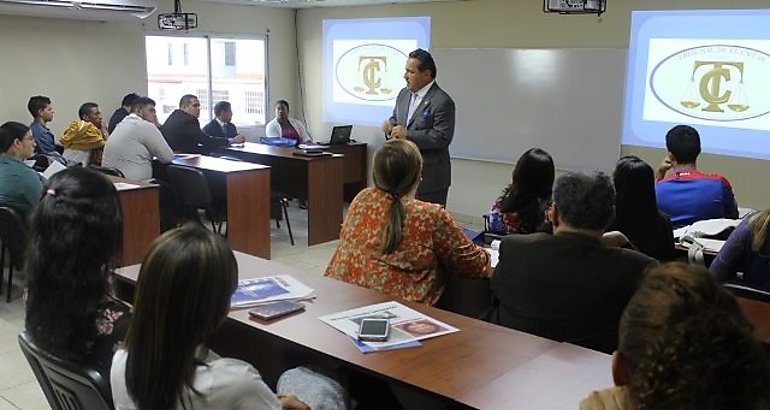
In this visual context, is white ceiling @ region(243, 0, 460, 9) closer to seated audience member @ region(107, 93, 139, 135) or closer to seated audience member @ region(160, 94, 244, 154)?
seated audience member @ region(107, 93, 139, 135)

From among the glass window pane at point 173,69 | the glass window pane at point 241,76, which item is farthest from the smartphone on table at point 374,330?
the glass window pane at point 241,76

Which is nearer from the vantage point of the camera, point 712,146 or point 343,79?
point 712,146

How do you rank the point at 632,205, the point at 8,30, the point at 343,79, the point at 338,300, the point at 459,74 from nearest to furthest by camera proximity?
the point at 338,300 < the point at 632,205 < the point at 8,30 < the point at 459,74 < the point at 343,79

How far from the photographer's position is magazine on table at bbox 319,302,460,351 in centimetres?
200

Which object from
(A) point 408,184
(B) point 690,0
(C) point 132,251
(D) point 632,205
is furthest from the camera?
(B) point 690,0

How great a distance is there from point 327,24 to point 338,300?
6854mm

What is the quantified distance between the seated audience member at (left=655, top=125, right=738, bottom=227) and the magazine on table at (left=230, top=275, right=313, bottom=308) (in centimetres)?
225

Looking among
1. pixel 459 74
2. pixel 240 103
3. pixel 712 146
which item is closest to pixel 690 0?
pixel 712 146

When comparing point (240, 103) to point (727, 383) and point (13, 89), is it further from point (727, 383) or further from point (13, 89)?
point (727, 383)

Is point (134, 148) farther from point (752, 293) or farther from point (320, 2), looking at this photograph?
point (752, 293)

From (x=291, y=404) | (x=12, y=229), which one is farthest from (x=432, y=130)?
(x=291, y=404)

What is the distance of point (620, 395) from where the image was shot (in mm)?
1220

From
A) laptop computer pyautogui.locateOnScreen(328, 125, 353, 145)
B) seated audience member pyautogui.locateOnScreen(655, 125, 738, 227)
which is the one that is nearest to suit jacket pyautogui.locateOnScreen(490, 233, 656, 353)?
seated audience member pyautogui.locateOnScreen(655, 125, 738, 227)

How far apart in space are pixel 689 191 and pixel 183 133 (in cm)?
447
